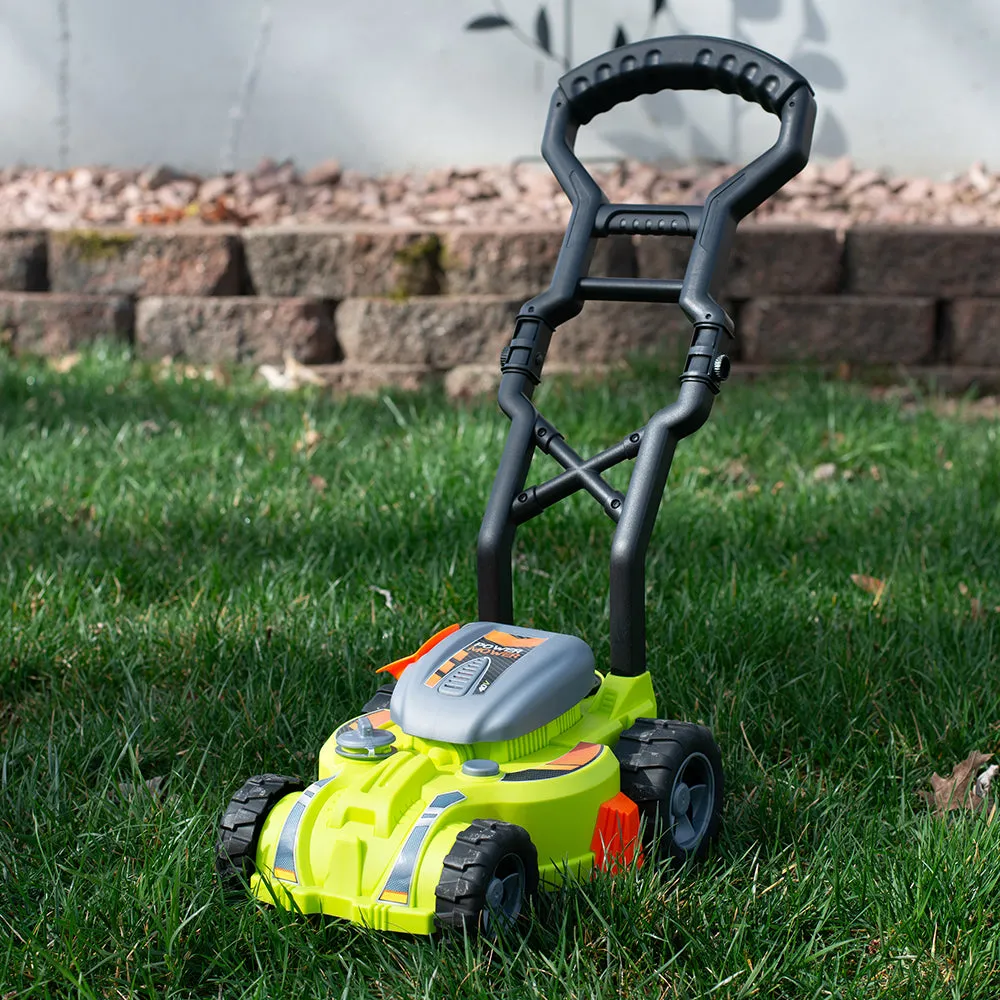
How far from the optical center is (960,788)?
7.04 ft

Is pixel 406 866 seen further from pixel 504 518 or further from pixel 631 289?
pixel 631 289

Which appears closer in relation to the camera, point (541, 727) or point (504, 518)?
point (541, 727)

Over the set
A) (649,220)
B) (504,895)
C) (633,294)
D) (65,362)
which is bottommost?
(65,362)

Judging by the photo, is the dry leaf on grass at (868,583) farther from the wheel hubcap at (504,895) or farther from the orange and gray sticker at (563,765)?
the wheel hubcap at (504,895)

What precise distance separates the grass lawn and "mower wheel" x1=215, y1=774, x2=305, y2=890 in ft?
0.18

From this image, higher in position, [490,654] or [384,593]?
[490,654]

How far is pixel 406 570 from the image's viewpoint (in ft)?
9.67

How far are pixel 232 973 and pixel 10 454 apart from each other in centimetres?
266

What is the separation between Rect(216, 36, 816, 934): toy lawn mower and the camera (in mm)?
1640

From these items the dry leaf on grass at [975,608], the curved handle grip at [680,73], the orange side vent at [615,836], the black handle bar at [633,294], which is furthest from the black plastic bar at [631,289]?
the dry leaf on grass at [975,608]

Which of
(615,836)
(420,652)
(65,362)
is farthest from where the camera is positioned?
Result: (65,362)

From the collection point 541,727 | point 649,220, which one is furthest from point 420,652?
point 649,220

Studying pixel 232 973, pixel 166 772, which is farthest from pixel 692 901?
pixel 166 772

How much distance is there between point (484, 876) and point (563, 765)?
23 cm
